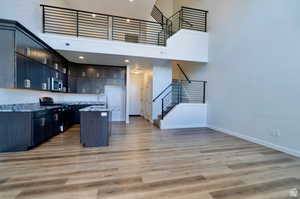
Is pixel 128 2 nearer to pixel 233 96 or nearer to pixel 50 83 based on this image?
pixel 50 83

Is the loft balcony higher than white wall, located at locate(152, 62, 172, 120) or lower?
higher

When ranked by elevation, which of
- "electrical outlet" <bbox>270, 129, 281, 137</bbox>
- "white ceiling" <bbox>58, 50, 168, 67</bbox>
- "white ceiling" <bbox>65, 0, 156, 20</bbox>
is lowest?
"electrical outlet" <bbox>270, 129, 281, 137</bbox>

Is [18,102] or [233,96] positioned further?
[233,96]

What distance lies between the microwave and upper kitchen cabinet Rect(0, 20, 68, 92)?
257 mm

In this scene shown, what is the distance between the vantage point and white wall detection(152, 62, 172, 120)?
7035mm

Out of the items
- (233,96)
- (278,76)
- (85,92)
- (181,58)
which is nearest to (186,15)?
(181,58)

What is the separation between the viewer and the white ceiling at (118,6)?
6.00 m

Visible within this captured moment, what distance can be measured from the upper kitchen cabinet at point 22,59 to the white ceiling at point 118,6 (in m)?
2.86

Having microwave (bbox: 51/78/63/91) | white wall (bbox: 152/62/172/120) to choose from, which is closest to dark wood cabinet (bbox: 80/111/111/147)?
microwave (bbox: 51/78/63/91)

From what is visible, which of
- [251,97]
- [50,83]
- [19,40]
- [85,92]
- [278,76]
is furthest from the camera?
[85,92]

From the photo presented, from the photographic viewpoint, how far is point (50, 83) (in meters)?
4.84

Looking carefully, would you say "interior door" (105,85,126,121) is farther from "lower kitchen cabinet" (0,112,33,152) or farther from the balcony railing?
"lower kitchen cabinet" (0,112,33,152)

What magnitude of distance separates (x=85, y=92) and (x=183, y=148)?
529cm

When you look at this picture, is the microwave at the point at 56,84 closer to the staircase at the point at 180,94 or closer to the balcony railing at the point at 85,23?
the balcony railing at the point at 85,23
